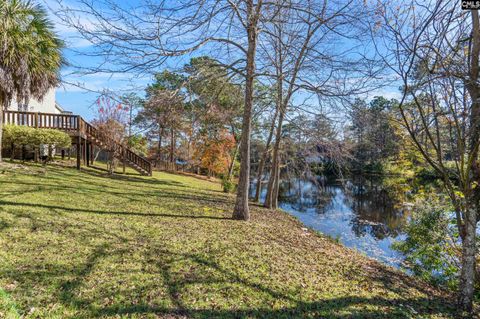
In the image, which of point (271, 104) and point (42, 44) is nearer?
point (42, 44)

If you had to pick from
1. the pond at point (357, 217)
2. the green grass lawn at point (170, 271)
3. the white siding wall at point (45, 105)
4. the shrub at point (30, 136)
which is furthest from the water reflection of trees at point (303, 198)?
the white siding wall at point (45, 105)

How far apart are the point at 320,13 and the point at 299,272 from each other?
534 cm

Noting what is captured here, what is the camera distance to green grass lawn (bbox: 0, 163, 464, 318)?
9.51 ft

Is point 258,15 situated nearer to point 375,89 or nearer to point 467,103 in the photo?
point 375,89

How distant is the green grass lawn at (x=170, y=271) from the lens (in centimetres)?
290

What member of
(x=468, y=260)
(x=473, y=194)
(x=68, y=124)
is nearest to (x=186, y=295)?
(x=468, y=260)

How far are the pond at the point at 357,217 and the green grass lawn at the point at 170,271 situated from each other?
11.4 ft

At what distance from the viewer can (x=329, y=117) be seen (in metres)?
7.21

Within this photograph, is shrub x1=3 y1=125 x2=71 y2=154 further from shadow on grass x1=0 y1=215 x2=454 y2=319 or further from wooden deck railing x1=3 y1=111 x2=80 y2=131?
shadow on grass x1=0 y1=215 x2=454 y2=319

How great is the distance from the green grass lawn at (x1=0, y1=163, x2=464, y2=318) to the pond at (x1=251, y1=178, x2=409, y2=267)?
3.46 m

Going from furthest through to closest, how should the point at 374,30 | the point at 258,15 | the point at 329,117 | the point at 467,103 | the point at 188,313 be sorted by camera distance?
the point at 329,117, the point at 258,15, the point at 374,30, the point at 467,103, the point at 188,313

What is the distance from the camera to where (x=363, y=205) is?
16.4 meters

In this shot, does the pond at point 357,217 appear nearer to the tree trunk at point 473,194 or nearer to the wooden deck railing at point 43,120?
the tree trunk at point 473,194

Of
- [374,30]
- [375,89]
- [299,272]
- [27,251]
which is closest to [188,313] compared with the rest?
[299,272]
